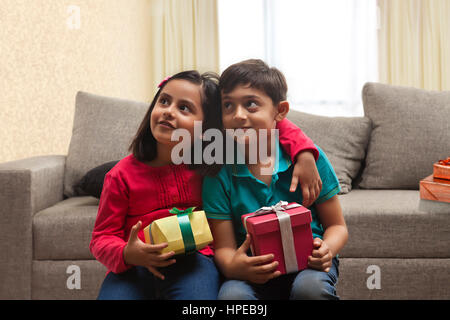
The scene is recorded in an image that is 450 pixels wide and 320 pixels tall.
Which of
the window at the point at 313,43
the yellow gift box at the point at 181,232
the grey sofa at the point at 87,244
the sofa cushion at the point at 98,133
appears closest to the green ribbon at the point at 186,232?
the yellow gift box at the point at 181,232

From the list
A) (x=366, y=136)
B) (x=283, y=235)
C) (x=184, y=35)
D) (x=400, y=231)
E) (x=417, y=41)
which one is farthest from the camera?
(x=184, y=35)

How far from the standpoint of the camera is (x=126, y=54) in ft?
10.6

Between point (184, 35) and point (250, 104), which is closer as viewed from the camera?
point (250, 104)

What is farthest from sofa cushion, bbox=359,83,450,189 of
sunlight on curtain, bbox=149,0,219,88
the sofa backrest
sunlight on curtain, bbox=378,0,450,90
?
sunlight on curtain, bbox=149,0,219,88

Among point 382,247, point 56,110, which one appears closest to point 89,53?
point 56,110

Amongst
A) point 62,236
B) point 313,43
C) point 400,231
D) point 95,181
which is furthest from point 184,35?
point 400,231

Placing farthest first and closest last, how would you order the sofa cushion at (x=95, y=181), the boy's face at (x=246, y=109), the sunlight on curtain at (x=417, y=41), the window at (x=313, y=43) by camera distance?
the window at (x=313, y=43) → the sunlight on curtain at (x=417, y=41) → the sofa cushion at (x=95, y=181) → the boy's face at (x=246, y=109)

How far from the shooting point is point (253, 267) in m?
0.72

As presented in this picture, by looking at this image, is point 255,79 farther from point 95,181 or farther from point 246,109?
point 95,181

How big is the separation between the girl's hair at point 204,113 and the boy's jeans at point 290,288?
0.84ft

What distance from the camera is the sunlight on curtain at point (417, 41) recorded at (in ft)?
10.8

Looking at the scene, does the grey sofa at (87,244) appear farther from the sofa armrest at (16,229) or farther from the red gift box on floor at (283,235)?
the red gift box on floor at (283,235)

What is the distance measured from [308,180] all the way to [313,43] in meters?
2.93

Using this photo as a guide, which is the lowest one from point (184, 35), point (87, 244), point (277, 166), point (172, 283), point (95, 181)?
point (87, 244)
